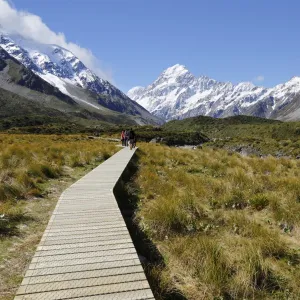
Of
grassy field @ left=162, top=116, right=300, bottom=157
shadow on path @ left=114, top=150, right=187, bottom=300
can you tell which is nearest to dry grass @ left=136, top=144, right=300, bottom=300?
Result: shadow on path @ left=114, top=150, right=187, bottom=300

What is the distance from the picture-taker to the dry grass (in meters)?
6.22

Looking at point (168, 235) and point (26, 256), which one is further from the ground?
point (168, 235)

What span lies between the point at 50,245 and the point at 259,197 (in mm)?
7745

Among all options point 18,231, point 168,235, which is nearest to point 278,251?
point 168,235

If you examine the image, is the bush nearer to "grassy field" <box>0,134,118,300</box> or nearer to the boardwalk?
the boardwalk

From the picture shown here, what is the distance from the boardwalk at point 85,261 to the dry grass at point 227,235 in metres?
0.93

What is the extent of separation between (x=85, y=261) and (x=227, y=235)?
431 cm

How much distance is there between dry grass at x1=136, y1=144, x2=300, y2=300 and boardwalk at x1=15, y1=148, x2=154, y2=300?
934 millimetres

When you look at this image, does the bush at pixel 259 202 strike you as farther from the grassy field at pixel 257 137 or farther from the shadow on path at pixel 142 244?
the grassy field at pixel 257 137

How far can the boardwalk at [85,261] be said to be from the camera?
16.1ft

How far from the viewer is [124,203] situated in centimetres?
1205

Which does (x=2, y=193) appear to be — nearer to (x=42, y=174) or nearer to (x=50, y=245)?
(x=42, y=174)

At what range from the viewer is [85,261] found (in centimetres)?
588

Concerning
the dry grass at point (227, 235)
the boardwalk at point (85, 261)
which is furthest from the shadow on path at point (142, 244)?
the boardwalk at point (85, 261)
